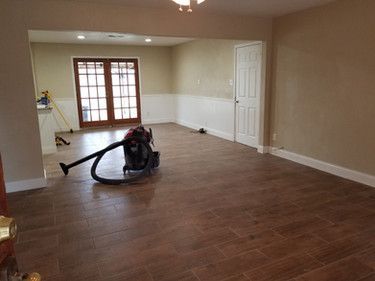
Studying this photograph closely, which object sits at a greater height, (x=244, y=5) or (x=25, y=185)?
(x=244, y=5)

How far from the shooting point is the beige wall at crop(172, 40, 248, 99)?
255 inches

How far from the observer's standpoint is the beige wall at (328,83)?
12.0 feet

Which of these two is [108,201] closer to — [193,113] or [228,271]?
[228,271]

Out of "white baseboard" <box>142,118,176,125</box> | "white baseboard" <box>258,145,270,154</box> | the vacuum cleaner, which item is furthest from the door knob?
"white baseboard" <box>142,118,176,125</box>

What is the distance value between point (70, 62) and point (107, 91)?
1.28m

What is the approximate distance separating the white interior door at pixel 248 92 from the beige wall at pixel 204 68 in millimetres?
311

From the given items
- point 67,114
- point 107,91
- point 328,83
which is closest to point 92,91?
point 107,91

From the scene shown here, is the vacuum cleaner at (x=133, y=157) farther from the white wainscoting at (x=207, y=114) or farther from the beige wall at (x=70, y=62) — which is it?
the beige wall at (x=70, y=62)

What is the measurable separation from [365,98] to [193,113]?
16.7 feet

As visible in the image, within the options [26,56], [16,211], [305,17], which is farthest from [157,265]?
[305,17]

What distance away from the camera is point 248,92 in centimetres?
584

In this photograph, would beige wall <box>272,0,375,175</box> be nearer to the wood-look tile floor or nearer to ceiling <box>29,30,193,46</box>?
the wood-look tile floor

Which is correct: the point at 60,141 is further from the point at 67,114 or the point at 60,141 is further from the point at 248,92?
the point at 248,92

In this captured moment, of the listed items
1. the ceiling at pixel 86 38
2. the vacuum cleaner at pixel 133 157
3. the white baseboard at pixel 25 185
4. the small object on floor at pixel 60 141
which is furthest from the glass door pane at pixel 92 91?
the white baseboard at pixel 25 185
